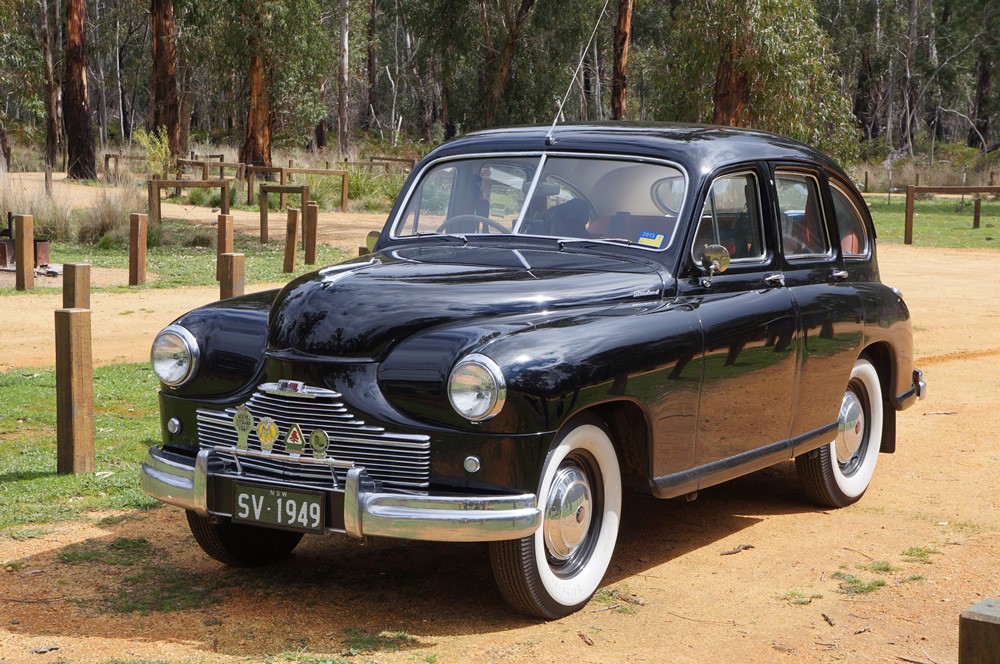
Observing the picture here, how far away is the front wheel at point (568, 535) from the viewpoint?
181 inches

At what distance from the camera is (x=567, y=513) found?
15.6 ft

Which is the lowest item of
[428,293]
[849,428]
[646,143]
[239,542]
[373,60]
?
[239,542]

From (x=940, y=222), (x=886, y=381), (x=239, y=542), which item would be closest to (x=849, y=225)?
(x=886, y=381)

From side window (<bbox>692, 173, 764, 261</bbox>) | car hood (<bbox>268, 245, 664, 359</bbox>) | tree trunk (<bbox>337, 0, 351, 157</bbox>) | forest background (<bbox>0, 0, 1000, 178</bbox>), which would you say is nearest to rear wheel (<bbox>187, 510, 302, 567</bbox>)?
car hood (<bbox>268, 245, 664, 359</bbox>)

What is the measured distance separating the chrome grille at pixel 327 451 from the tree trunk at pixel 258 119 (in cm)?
3334

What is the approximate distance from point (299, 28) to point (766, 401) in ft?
114

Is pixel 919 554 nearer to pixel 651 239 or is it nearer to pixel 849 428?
pixel 849 428

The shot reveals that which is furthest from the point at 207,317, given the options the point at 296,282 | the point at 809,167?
the point at 809,167

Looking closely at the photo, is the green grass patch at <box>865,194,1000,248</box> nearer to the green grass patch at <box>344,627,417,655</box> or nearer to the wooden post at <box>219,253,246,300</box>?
the wooden post at <box>219,253,246,300</box>

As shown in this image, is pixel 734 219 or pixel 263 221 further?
pixel 263 221

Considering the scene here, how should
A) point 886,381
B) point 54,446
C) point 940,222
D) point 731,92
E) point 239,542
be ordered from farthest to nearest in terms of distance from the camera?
point 940,222 → point 731,92 → point 54,446 → point 886,381 → point 239,542

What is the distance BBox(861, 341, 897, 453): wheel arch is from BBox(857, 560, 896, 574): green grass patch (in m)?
1.66

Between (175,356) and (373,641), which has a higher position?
(175,356)

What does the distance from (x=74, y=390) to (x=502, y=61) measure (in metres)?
38.2
